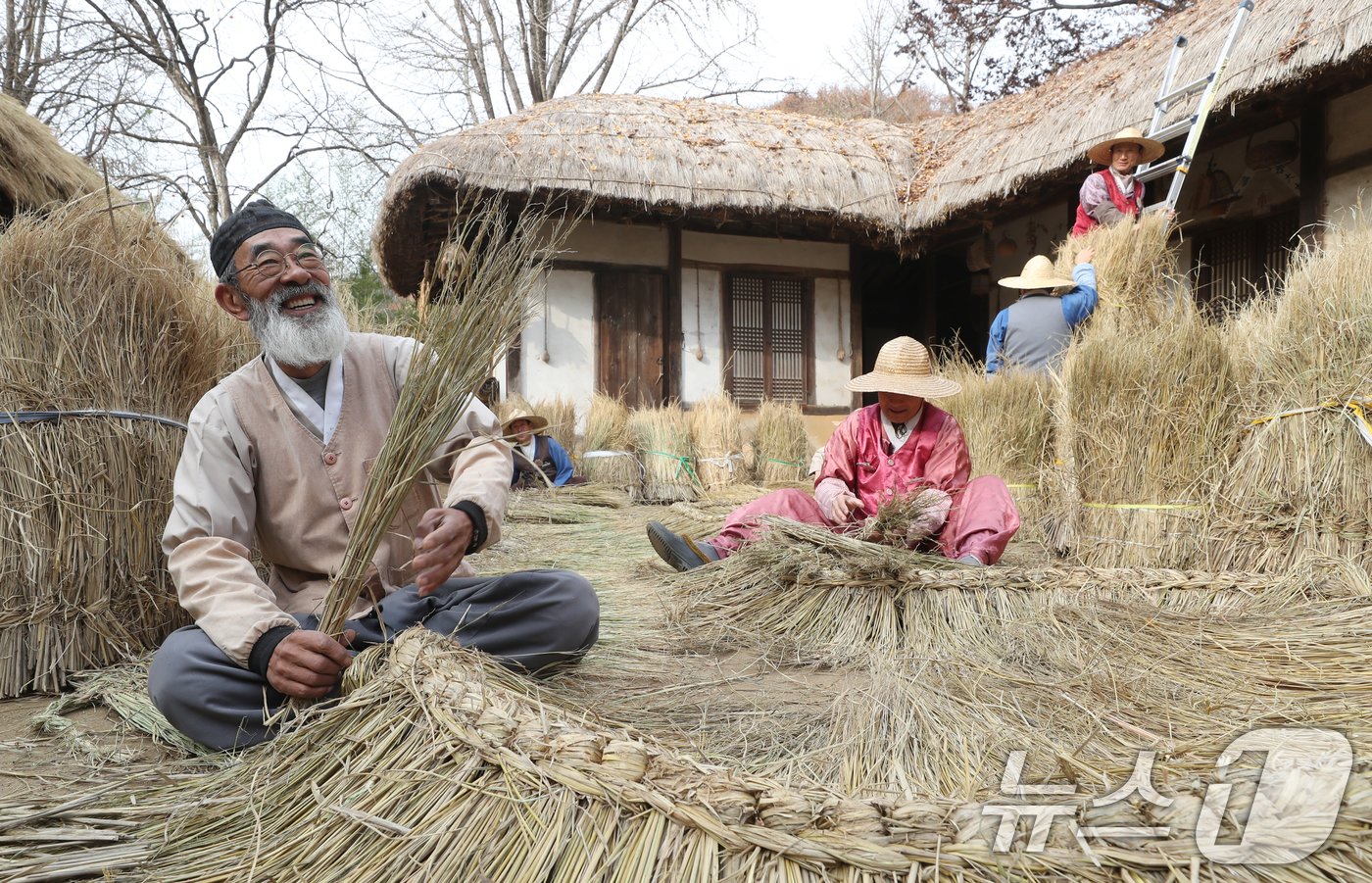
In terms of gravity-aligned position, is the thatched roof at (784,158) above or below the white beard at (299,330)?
above

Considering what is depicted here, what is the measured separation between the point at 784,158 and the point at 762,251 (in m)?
1.03

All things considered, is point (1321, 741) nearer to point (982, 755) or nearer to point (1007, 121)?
point (982, 755)

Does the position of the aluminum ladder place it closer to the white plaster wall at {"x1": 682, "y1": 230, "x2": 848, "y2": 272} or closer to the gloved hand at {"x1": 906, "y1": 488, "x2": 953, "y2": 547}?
the gloved hand at {"x1": 906, "y1": 488, "x2": 953, "y2": 547}

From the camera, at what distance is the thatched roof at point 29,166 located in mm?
5812

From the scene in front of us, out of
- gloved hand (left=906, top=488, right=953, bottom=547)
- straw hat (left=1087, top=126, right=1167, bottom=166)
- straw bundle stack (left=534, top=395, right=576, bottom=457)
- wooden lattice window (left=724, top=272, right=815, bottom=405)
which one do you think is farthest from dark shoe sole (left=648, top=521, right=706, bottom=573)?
wooden lattice window (left=724, top=272, right=815, bottom=405)

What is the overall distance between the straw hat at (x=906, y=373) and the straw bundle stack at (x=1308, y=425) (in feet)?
3.26

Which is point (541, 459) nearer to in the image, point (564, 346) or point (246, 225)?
point (564, 346)

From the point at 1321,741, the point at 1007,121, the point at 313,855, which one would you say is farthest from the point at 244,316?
the point at 1007,121

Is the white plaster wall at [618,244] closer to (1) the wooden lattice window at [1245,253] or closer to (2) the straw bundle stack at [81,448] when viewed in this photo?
(1) the wooden lattice window at [1245,253]

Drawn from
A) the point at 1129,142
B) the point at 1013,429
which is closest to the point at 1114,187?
the point at 1129,142

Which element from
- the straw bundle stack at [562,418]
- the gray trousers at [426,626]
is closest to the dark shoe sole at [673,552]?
the gray trousers at [426,626]

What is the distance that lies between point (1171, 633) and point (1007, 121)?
676cm

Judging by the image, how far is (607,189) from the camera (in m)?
7.36

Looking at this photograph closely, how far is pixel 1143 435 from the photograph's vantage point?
130 inches
